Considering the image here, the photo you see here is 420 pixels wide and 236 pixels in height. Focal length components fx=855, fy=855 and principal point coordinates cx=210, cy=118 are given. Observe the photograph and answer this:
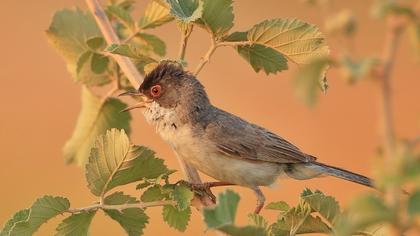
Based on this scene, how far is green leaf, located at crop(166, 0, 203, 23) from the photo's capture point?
107 inches

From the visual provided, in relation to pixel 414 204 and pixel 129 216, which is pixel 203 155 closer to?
pixel 129 216

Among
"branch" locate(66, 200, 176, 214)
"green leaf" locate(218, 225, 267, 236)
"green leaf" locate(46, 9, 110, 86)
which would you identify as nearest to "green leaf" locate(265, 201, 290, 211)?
"branch" locate(66, 200, 176, 214)

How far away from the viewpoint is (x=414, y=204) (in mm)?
1230

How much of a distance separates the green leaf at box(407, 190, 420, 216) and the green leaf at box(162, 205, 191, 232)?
4.99 ft

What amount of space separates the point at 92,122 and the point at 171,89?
1.32 feet

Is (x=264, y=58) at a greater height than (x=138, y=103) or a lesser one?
lesser

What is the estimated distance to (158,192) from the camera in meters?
2.67

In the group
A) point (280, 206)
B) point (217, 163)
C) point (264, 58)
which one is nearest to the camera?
point (280, 206)

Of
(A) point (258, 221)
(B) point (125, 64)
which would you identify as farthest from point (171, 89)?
(A) point (258, 221)

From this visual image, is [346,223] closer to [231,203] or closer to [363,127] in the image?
[231,203]

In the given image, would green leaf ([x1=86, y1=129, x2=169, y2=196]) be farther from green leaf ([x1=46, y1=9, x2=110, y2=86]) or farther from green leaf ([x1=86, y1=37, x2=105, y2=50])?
green leaf ([x1=46, y1=9, x2=110, y2=86])

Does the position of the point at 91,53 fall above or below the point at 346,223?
above

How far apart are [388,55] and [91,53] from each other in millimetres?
2536

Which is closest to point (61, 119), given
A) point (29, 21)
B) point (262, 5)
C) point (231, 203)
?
point (29, 21)
